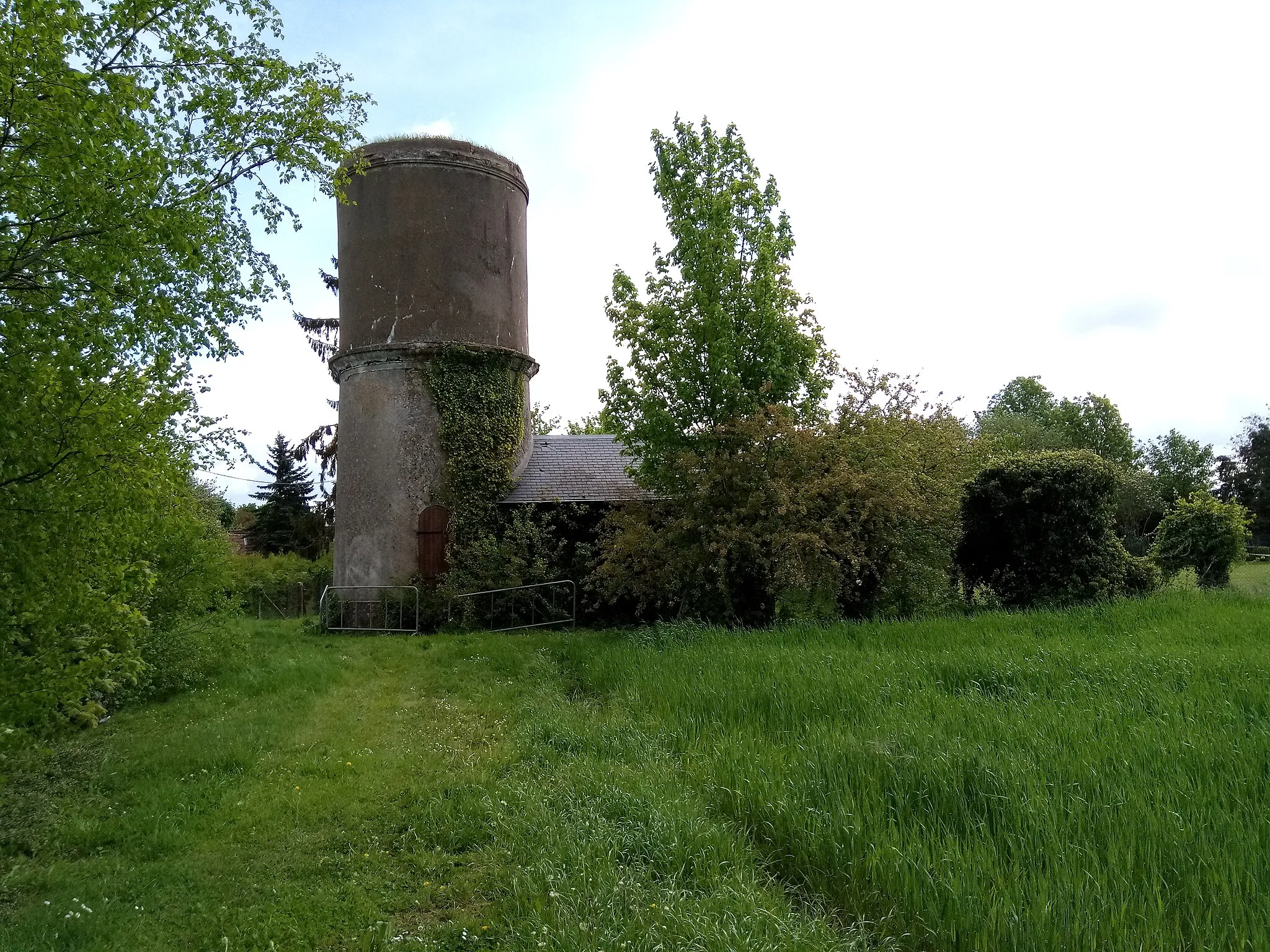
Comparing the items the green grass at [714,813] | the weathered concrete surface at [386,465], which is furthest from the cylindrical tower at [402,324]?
the green grass at [714,813]

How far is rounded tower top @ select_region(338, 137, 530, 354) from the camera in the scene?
18750 mm

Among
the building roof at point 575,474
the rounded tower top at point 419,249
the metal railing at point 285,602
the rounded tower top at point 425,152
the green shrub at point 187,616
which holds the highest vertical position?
the rounded tower top at point 425,152

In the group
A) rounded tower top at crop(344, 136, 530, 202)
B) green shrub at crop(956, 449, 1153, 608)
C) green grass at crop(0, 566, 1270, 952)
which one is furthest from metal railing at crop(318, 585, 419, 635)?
green shrub at crop(956, 449, 1153, 608)

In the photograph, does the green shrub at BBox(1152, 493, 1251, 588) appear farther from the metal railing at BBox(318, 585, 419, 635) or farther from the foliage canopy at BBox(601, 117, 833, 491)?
the metal railing at BBox(318, 585, 419, 635)

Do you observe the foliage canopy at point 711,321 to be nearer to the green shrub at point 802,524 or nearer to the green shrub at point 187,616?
the green shrub at point 802,524

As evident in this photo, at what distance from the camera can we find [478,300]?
19.1 m

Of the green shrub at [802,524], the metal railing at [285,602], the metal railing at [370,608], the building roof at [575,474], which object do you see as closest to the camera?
the green shrub at [802,524]

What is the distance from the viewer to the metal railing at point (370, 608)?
695 inches

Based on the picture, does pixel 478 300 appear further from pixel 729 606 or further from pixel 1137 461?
pixel 1137 461

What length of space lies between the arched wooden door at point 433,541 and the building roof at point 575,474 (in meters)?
1.56

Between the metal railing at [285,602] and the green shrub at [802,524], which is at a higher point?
the green shrub at [802,524]

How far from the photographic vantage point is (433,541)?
1817 centimetres

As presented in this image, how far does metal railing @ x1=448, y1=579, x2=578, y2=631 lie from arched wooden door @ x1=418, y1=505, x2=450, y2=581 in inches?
44.1

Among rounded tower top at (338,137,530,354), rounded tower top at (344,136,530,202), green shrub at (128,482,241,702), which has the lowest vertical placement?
green shrub at (128,482,241,702)
